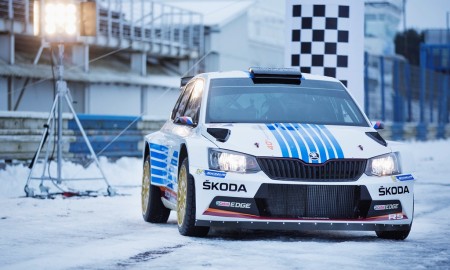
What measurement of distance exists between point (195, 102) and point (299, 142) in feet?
5.15

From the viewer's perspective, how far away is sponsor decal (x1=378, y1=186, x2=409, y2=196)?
859cm

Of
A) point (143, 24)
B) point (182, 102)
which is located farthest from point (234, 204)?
point (143, 24)

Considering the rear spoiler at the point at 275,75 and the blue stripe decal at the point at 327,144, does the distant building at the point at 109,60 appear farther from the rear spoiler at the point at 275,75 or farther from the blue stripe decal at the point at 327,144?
the blue stripe decal at the point at 327,144

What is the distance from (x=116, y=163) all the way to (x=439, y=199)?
21.6ft

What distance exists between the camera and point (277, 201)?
8.40 meters

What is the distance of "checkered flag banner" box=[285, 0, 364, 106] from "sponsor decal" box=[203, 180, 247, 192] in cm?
649

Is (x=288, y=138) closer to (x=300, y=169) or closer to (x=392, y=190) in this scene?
(x=300, y=169)

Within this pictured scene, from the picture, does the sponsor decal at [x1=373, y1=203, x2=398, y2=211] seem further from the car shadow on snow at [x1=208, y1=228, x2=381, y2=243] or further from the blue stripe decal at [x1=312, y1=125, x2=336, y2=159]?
the blue stripe decal at [x1=312, y1=125, x2=336, y2=159]

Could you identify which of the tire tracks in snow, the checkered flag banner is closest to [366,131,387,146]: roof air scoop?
the tire tracks in snow

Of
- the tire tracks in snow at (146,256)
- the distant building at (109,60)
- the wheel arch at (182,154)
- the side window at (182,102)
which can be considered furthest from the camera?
the distant building at (109,60)

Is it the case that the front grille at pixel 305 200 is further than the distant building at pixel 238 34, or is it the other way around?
the distant building at pixel 238 34

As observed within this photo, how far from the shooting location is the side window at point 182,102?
1037 cm

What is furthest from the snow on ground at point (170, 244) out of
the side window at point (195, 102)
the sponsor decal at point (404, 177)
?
the side window at point (195, 102)

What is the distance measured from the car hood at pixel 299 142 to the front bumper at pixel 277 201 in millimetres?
206
